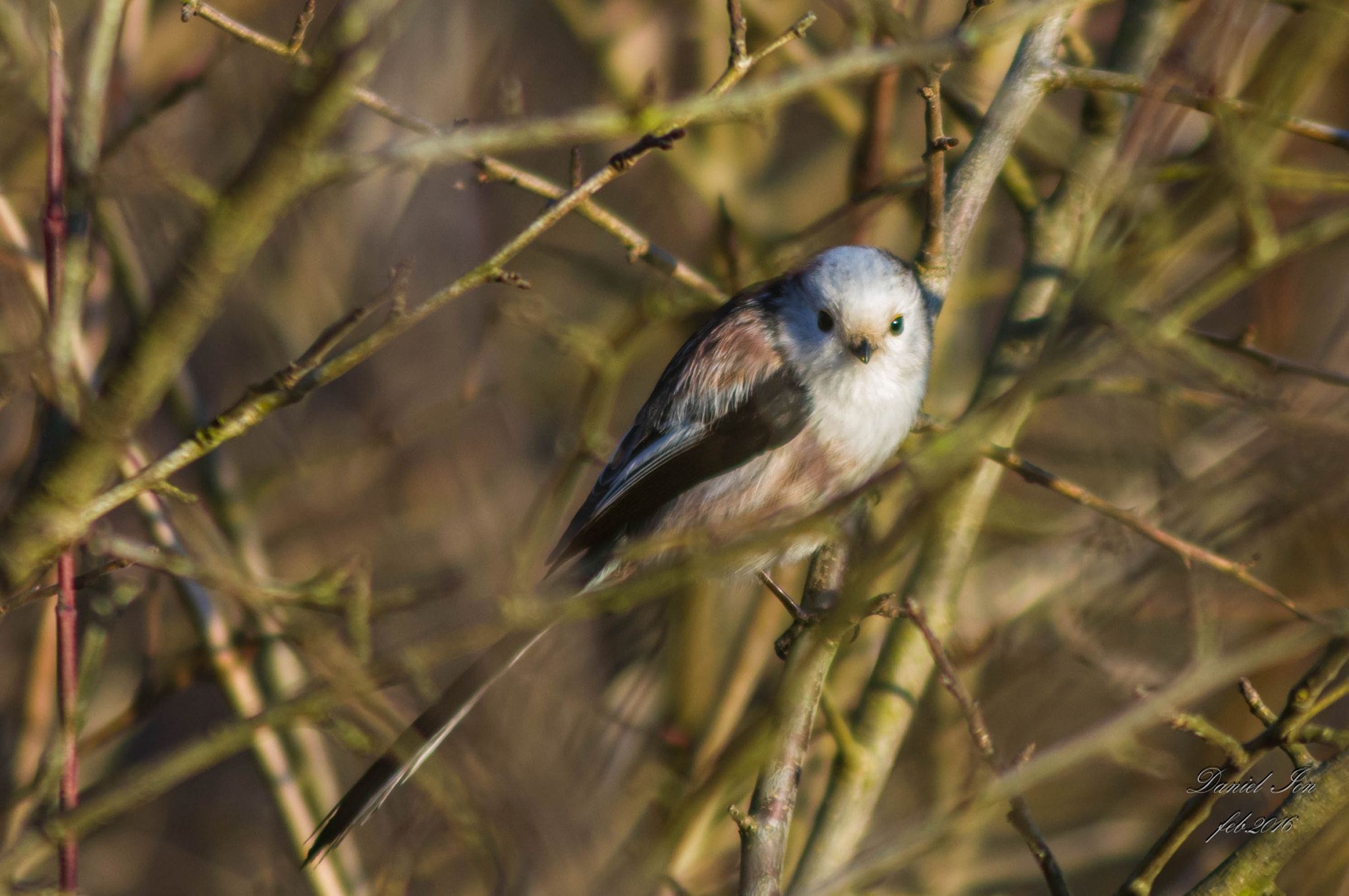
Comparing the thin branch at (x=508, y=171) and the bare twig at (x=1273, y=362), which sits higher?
the thin branch at (x=508, y=171)

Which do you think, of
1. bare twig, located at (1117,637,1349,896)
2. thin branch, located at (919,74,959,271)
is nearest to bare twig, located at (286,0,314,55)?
thin branch, located at (919,74,959,271)

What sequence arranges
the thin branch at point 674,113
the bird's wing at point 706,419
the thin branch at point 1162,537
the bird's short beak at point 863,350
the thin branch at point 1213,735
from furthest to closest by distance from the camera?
the bird's wing at point 706,419 → the bird's short beak at point 863,350 → the thin branch at point 1162,537 → the thin branch at point 1213,735 → the thin branch at point 674,113

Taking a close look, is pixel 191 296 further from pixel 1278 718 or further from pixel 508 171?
pixel 1278 718

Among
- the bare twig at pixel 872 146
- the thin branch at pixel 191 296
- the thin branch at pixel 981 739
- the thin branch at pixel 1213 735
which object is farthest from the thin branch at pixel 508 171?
the thin branch at pixel 1213 735

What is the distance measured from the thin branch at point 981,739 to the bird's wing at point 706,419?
94 centimetres

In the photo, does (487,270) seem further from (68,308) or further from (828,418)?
(828,418)

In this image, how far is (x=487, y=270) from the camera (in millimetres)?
Result: 1943

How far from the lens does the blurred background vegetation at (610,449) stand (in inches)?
78.8

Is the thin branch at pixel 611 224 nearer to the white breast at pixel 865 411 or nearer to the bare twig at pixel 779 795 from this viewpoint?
the white breast at pixel 865 411

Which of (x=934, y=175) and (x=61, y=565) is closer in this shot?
(x=61, y=565)

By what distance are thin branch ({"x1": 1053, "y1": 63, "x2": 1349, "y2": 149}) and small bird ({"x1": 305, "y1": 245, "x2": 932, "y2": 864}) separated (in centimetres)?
57

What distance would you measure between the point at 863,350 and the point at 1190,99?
3.09 ft

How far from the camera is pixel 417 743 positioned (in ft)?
7.34

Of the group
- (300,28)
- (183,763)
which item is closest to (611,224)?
(300,28)
